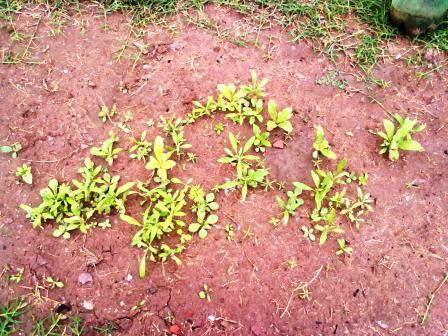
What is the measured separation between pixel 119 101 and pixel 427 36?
7.20ft

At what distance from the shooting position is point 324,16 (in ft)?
10.5

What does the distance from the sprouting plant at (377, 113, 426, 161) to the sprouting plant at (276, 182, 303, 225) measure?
23.9 inches

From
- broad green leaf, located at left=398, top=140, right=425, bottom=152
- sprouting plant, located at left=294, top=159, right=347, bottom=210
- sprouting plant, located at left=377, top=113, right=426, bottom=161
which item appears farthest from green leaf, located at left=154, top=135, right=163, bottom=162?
broad green leaf, located at left=398, top=140, right=425, bottom=152

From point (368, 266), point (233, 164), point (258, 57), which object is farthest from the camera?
point (258, 57)

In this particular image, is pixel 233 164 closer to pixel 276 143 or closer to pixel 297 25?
pixel 276 143

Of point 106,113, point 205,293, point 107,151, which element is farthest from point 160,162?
point 205,293

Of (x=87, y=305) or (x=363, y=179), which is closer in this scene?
(x=87, y=305)

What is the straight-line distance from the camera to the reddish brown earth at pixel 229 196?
7.45 feet

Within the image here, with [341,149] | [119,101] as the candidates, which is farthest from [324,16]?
[119,101]

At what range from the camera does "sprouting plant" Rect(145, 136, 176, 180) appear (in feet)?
8.25

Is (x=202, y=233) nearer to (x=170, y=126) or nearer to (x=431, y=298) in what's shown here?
(x=170, y=126)

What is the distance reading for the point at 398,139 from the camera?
265cm

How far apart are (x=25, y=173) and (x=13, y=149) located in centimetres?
21

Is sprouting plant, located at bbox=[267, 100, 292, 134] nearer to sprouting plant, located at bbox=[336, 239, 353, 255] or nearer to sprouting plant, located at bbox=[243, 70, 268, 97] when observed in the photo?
sprouting plant, located at bbox=[243, 70, 268, 97]
